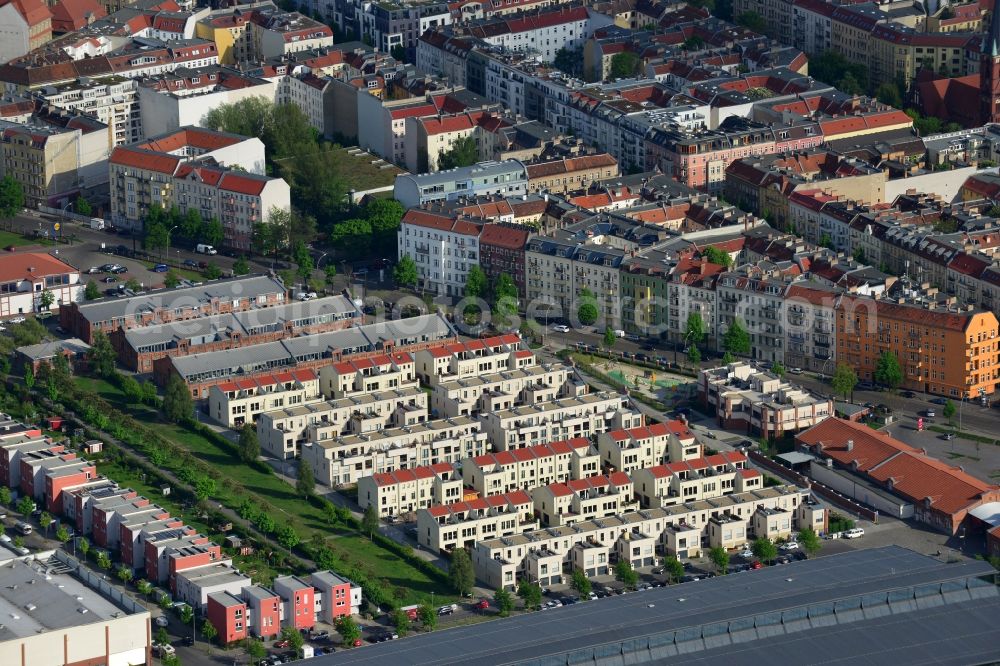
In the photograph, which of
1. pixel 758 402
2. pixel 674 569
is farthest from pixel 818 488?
pixel 674 569

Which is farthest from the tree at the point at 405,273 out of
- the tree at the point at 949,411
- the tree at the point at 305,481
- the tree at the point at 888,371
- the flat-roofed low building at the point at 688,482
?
the tree at the point at 949,411

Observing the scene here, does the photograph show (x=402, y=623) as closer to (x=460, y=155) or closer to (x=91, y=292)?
(x=91, y=292)

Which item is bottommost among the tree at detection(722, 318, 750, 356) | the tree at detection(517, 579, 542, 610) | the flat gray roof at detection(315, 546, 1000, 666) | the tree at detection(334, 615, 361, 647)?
the tree at detection(722, 318, 750, 356)

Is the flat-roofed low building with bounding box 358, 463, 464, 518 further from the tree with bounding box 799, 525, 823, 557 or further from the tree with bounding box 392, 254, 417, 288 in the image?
the tree with bounding box 392, 254, 417, 288

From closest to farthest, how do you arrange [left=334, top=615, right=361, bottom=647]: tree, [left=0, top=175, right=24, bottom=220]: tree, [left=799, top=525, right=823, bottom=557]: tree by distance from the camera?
[left=334, top=615, right=361, bottom=647]: tree
[left=799, top=525, right=823, bottom=557]: tree
[left=0, top=175, right=24, bottom=220]: tree

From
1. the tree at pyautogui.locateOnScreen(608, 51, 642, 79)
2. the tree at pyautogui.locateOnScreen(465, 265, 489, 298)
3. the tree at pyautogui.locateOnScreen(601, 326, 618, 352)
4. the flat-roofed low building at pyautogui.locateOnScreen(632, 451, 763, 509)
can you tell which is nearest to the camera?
the flat-roofed low building at pyautogui.locateOnScreen(632, 451, 763, 509)

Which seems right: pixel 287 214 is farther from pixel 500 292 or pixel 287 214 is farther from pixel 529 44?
pixel 529 44

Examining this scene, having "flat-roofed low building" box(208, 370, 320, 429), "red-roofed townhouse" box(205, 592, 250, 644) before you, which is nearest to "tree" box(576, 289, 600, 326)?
"flat-roofed low building" box(208, 370, 320, 429)

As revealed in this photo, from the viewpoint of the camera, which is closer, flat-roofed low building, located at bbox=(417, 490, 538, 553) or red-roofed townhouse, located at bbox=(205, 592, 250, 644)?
red-roofed townhouse, located at bbox=(205, 592, 250, 644)

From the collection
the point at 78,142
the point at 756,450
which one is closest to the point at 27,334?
the point at 78,142
